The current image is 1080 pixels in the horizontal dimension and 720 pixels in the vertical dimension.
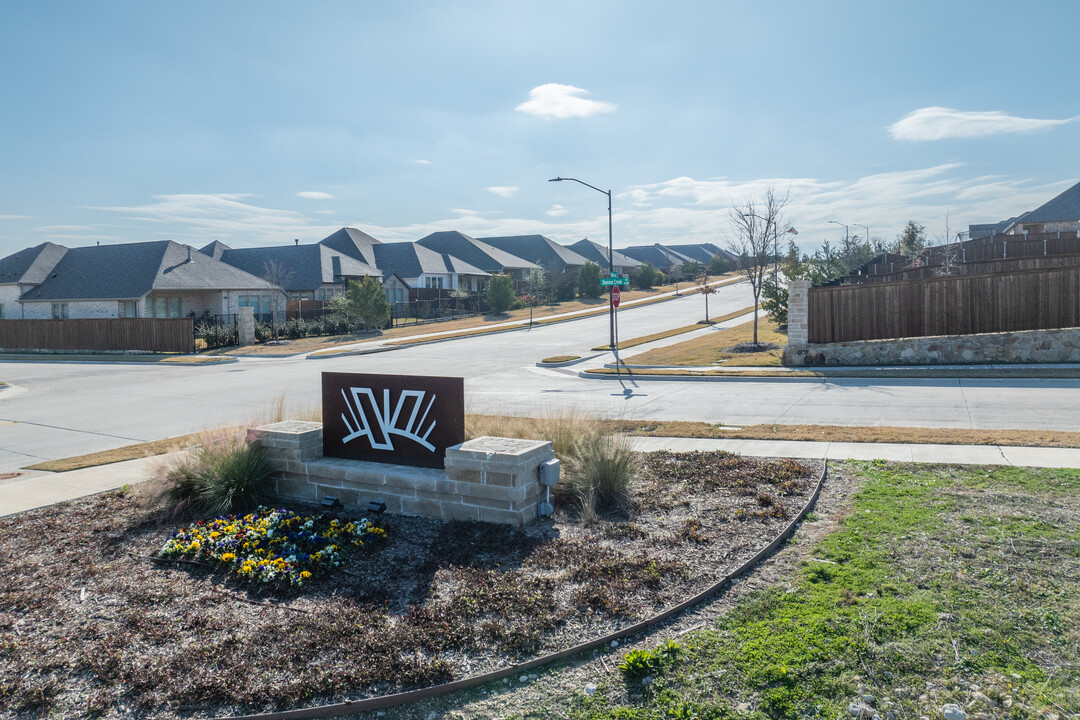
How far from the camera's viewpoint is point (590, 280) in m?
69.2

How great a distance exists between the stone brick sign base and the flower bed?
2.07ft

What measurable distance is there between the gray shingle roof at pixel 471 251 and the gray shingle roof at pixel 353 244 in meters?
8.25

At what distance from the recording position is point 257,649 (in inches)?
187

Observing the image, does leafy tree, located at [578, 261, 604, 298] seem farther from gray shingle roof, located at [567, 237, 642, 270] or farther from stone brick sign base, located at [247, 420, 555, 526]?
stone brick sign base, located at [247, 420, 555, 526]

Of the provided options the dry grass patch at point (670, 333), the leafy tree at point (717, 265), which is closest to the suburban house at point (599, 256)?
the leafy tree at point (717, 265)

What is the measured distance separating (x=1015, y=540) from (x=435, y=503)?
17.8 ft

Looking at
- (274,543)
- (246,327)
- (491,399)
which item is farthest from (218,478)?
(246,327)

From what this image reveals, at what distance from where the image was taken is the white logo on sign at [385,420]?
25.3 ft

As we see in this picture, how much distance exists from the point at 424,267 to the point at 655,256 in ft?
202

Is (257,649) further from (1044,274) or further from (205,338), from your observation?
(205,338)

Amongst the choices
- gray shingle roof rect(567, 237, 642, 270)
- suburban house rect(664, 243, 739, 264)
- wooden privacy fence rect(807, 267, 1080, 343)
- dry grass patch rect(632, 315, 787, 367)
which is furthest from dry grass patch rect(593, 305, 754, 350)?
suburban house rect(664, 243, 739, 264)

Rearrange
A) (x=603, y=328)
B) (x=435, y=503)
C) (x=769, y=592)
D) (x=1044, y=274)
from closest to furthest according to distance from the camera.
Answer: (x=769, y=592) < (x=435, y=503) < (x=1044, y=274) < (x=603, y=328)

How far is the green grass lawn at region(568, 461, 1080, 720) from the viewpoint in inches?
155

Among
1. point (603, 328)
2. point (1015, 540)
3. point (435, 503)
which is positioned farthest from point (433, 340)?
point (1015, 540)
